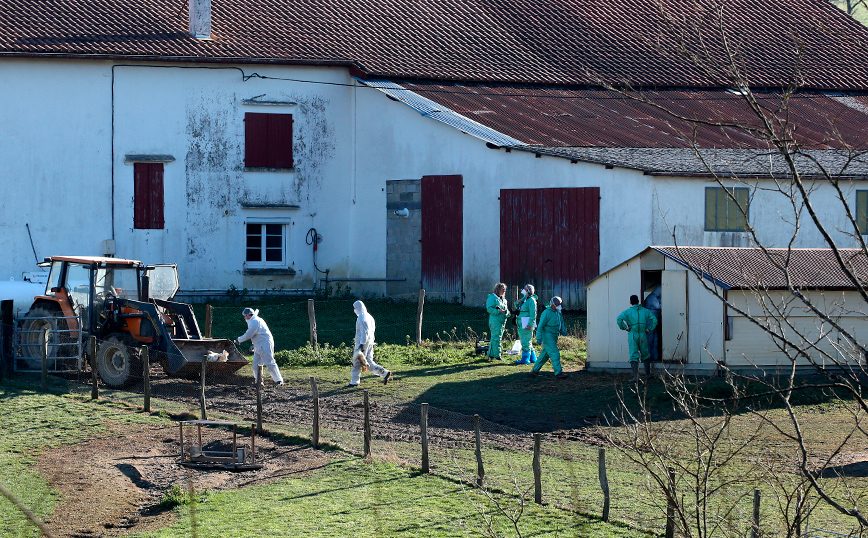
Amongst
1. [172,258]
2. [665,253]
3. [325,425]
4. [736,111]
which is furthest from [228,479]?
[736,111]

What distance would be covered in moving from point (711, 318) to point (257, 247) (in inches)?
611

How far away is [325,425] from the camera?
49.7 ft

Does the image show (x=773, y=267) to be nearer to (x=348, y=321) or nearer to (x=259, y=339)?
(x=259, y=339)

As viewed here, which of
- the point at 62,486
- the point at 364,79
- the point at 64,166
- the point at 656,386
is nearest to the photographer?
the point at 62,486

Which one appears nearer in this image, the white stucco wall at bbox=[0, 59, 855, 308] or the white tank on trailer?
the white tank on trailer

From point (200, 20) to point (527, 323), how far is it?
15.1m

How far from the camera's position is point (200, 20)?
29984 millimetres

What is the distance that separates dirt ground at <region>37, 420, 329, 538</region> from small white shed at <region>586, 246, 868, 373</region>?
7.21 m

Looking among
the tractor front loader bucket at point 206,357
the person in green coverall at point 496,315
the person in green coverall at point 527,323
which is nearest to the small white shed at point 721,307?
the person in green coverall at point 527,323

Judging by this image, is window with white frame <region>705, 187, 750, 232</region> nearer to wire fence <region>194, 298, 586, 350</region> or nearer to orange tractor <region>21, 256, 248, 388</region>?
wire fence <region>194, 298, 586, 350</region>

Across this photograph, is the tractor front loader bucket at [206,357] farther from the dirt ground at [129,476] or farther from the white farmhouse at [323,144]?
the white farmhouse at [323,144]

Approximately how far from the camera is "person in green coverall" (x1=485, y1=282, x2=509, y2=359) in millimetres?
19969

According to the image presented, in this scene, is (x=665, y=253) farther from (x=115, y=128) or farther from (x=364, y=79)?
(x=115, y=128)

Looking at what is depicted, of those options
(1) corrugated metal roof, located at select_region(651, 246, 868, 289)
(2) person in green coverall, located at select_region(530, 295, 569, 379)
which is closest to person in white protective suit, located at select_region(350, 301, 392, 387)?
(2) person in green coverall, located at select_region(530, 295, 569, 379)
